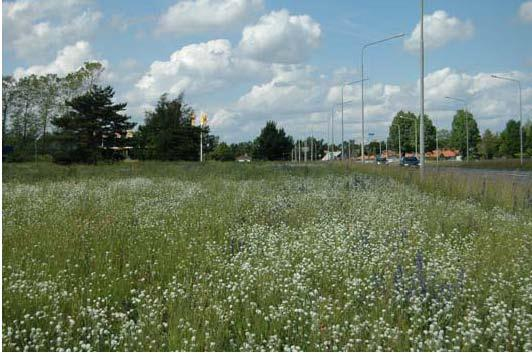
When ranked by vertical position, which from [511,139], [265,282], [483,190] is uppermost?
[511,139]

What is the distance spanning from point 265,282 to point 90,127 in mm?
52141

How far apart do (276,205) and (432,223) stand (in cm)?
419

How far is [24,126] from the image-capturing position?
202 ft

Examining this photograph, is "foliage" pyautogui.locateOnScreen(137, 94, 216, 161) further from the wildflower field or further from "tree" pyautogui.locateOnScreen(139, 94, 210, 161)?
the wildflower field

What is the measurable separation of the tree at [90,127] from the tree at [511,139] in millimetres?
67112

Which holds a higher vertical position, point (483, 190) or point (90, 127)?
point (90, 127)

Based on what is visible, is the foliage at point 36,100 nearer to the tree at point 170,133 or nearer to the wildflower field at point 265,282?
the tree at point 170,133

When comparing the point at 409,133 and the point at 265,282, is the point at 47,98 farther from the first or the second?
the point at 409,133

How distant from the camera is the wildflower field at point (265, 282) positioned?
4.53m

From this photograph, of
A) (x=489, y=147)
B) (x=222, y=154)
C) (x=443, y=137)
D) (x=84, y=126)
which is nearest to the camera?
(x=84, y=126)

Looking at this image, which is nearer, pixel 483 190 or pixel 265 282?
pixel 265 282

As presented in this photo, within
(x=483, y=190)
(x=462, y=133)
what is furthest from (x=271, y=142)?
(x=483, y=190)

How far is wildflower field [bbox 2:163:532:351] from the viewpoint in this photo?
4.53 m

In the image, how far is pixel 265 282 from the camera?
579cm
